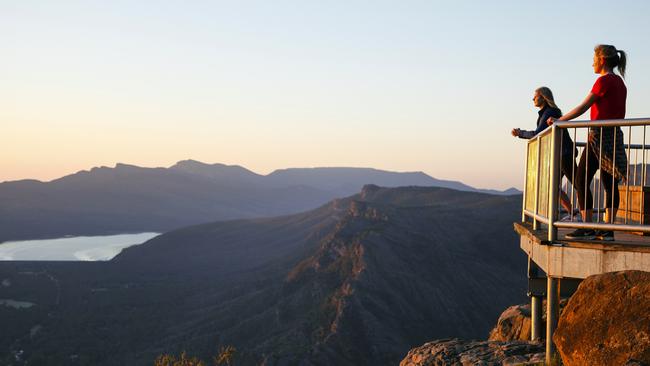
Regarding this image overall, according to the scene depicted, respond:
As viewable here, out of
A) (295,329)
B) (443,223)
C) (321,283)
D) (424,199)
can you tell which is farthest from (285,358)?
(424,199)

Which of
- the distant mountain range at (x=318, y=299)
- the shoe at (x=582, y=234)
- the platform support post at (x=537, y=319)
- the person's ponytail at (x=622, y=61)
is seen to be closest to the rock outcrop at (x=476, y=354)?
the platform support post at (x=537, y=319)

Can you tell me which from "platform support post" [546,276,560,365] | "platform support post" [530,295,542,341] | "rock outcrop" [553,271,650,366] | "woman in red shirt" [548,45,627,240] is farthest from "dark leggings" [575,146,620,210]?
"platform support post" [530,295,542,341]

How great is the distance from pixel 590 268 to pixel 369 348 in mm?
62121

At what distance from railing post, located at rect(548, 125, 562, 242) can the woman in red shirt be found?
0.92 feet

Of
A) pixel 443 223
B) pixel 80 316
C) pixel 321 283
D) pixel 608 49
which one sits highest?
pixel 608 49

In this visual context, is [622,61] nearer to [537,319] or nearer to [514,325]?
[537,319]

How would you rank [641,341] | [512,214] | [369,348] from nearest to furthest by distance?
[641,341] → [369,348] → [512,214]

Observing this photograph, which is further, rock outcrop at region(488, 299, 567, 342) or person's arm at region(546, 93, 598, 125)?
rock outcrop at region(488, 299, 567, 342)

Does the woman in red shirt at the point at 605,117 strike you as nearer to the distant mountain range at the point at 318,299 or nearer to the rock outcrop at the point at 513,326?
the rock outcrop at the point at 513,326

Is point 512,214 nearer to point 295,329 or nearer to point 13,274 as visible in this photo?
point 295,329

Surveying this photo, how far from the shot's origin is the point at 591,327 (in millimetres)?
6605

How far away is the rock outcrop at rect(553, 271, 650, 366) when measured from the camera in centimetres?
619

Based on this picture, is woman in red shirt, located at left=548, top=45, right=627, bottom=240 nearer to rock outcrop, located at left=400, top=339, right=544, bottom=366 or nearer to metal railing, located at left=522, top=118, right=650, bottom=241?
metal railing, located at left=522, top=118, right=650, bottom=241

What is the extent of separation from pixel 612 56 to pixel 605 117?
2.39ft
